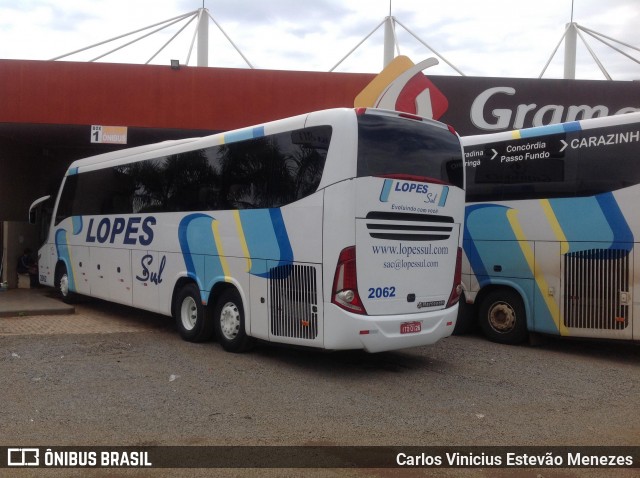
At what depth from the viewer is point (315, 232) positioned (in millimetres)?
7695

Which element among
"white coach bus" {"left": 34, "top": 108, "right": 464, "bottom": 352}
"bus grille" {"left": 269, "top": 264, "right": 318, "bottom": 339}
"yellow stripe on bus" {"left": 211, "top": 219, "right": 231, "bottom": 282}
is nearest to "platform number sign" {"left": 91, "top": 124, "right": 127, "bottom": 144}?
"white coach bus" {"left": 34, "top": 108, "right": 464, "bottom": 352}

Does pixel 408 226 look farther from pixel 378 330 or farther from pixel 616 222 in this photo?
pixel 616 222

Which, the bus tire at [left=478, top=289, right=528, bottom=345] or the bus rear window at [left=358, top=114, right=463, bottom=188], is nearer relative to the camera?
the bus rear window at [left=358, top=114, right=463, bottom=188]

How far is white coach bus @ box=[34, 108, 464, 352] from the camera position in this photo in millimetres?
7547

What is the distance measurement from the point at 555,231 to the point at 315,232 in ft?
13.7

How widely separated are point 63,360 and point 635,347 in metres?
9.16

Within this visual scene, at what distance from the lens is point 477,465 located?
16.8ft

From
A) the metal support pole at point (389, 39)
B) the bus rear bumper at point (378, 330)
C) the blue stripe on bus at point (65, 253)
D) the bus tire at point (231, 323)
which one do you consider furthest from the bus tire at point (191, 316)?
the metal support pole at point (389, 39)

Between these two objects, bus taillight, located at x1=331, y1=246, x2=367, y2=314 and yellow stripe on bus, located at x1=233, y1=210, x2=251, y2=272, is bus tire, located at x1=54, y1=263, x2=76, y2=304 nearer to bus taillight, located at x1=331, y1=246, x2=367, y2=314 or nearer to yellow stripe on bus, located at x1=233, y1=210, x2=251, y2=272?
yellow stripe on bus, located at x1=233, y1=210, x2=251, y2=272

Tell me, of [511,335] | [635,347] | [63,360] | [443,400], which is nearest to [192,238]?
[63,360]

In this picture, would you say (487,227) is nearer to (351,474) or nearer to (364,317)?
(364,317)

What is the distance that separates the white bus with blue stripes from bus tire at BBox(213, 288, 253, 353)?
415 cm

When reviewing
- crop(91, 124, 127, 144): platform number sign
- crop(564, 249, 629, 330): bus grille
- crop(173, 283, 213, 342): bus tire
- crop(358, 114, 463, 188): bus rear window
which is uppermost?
crop(91, 124, 127, 144): platform number sign

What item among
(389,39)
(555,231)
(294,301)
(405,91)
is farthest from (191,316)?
(389,39)
